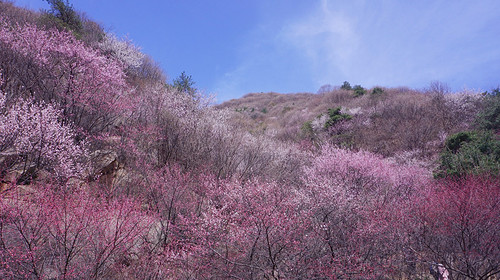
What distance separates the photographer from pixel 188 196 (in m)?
8.00

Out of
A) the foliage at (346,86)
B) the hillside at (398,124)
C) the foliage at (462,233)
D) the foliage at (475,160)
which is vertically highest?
the foliage at (346,86)

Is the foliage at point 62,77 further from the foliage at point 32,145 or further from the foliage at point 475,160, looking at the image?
the foliage at point 475,160

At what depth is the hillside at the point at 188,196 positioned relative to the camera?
17.0ft

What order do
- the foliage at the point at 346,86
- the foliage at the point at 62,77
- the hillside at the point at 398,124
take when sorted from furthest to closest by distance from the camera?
the foliage at the point at 346,86
the hillside at the point at 398,124
the foliage at the point at 62,77

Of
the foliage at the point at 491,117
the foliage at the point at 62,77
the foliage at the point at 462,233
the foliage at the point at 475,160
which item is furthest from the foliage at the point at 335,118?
the foliage at the point at 62,77

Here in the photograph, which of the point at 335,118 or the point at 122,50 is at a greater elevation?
the point at 122,50

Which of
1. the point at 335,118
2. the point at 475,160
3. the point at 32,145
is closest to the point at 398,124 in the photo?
the point at 335,118

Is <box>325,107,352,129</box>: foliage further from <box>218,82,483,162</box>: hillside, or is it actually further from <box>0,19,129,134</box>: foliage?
<box>0,19,129,134</box>: foliage

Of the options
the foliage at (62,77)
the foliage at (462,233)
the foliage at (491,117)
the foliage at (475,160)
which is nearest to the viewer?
the foliage at (462,233)

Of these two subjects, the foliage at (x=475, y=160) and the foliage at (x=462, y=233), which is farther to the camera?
the foliage at (x=475, y=160)

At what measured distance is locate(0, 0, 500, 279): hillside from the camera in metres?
5.18

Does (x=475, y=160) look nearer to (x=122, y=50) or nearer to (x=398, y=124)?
(x=398, y=124)

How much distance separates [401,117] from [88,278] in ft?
80.8

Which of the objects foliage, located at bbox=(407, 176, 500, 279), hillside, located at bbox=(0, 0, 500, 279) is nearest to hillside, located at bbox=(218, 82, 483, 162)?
hillside, located at bbox=(0, 0, 500, 279)
